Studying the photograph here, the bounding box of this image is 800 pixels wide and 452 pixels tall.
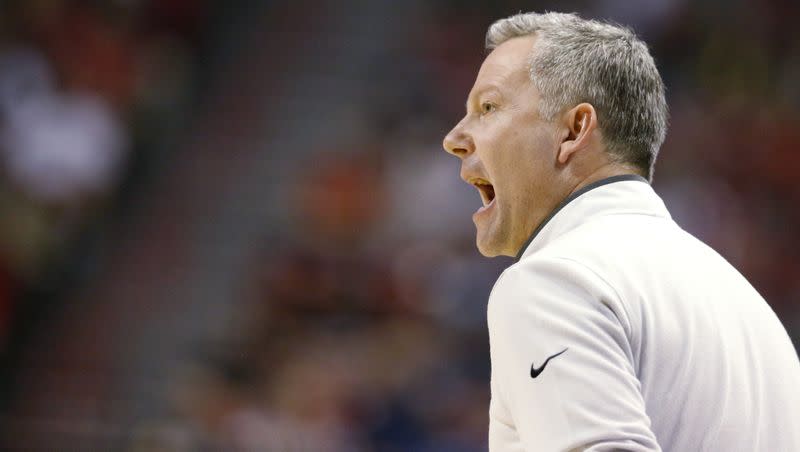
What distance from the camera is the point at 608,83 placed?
1766 millimetres

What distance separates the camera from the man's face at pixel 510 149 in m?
1.77

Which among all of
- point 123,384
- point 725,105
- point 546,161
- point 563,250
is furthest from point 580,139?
point 725,105

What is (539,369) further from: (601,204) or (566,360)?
(601,204)

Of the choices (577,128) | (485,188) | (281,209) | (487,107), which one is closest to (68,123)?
(281,209)

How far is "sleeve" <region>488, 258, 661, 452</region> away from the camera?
129 centimetres

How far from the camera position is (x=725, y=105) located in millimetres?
7648

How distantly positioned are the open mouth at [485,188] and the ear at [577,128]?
0.24 metres

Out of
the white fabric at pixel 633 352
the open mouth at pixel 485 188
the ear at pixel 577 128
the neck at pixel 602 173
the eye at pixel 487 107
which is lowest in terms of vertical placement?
the white fabric at pixel 633 352

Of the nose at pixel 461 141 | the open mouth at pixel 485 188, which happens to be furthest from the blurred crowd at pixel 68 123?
the nose at pixel 461 141

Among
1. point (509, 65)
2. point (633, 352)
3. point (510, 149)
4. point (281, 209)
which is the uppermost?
point (281, 209)

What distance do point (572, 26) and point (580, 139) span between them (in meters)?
0.23

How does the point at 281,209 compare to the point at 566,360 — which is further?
the point at 281,209

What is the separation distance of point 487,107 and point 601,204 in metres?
0.34

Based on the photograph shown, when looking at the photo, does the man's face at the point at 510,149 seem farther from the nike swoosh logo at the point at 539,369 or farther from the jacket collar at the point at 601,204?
the nike swoosh logo at the point at 539,369
